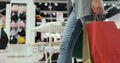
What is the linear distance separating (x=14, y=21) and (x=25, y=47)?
969 millimetres

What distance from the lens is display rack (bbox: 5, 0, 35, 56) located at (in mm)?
8875

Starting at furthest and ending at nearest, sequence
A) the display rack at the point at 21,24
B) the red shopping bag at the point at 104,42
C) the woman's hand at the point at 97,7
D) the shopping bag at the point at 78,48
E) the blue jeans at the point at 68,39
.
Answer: the display rack at the point at 21,24 → the shopping bag at the point at 78,48 → the blue jeans at the point at 68,39 → the woman's hand at the point at 97,7 → the red shopping bag at the point at 104,42

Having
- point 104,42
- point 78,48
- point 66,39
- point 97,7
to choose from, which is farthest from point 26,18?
point 104,42

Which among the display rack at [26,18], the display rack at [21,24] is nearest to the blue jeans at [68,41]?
the display rack at [21,24]

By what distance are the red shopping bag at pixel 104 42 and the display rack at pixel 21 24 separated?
23.6 feet

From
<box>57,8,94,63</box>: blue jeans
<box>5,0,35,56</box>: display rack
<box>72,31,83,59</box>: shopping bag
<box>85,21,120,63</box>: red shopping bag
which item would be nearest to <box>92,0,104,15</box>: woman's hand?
<box>85,21,120,63</box>: red shopping bag

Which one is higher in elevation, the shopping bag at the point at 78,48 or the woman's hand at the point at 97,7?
the woman's hand at the point at 97,7

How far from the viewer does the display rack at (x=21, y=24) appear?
8.88 m

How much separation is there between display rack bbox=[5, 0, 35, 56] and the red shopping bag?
7.19 m

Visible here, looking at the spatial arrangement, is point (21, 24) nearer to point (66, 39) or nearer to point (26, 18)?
point (26, 18)

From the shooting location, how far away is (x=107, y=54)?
1.56 meters

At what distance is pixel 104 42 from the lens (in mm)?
1570

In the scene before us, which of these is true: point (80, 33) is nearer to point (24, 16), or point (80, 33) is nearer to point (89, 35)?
point (89, 35)

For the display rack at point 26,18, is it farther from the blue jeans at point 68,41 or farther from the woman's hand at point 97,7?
the woman's hand at point 97,7
